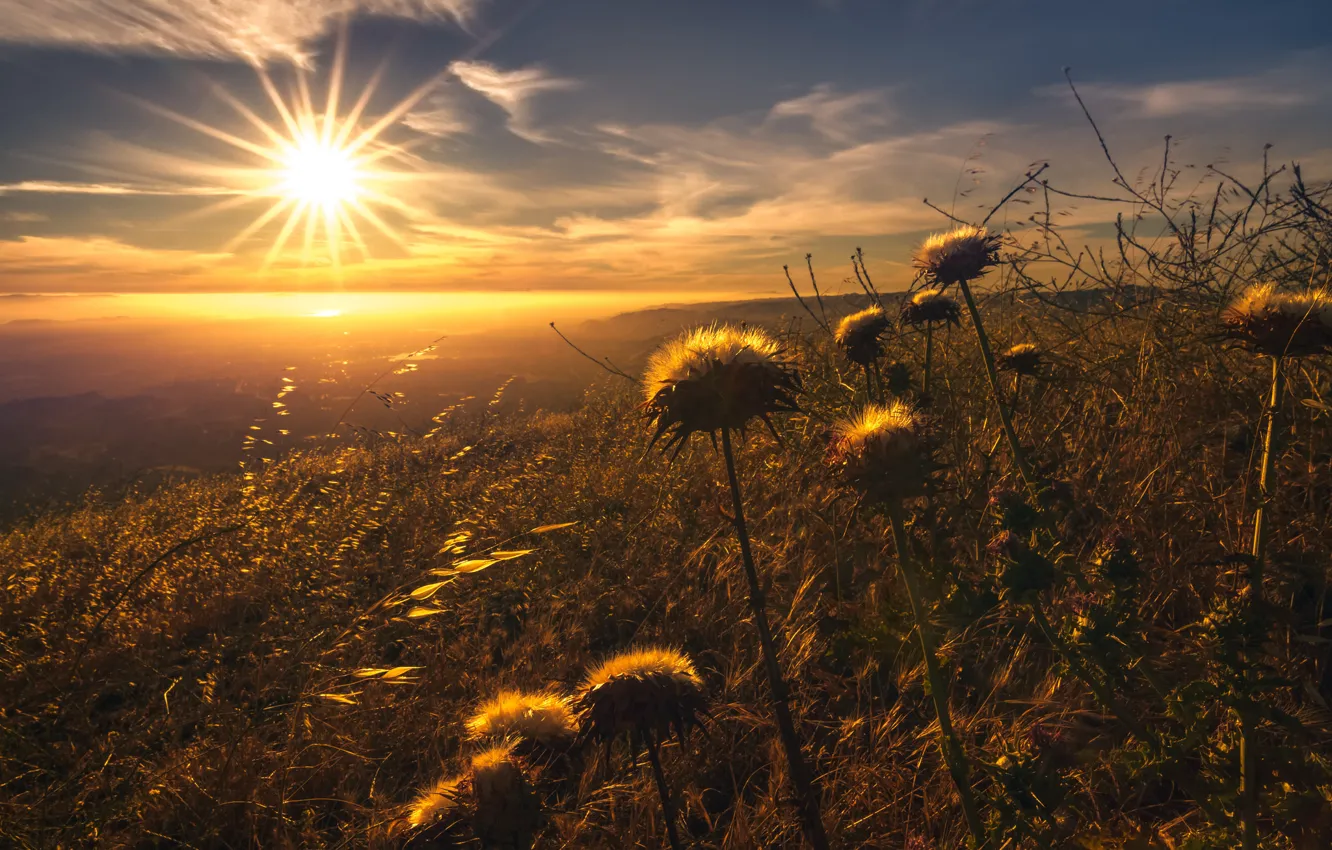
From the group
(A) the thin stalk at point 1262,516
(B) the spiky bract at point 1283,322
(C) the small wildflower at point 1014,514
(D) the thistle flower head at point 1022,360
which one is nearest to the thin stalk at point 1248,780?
(A) the thin stalk at point 1262,516

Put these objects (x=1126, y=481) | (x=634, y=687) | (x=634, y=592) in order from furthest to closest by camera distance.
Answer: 1. (x=634, y=592)
2. (x=1126, y=481)
3. (x=634, y=687)

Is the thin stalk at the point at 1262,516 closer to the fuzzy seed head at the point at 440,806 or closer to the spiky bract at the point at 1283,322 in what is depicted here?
the spiky bract at the point at 1283,322

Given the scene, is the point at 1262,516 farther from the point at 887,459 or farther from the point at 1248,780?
the point at 887,459

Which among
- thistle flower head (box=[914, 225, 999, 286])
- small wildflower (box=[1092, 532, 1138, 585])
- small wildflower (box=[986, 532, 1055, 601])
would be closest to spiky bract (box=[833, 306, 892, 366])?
thistle flower head (box=[914, 225, 999, 286])

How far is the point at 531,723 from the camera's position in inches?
58.5

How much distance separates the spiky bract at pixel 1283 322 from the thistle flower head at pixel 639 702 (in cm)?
181

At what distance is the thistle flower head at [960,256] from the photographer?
104 inches

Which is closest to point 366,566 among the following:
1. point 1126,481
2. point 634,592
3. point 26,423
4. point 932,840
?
point 634,592

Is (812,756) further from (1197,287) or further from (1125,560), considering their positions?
(1197,287)

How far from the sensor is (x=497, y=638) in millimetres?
3182

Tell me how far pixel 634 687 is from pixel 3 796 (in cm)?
253

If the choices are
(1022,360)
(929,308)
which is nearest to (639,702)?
(1022,360)

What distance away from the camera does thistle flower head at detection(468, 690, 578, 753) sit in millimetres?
1446

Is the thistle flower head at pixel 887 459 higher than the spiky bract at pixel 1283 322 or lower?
lower
